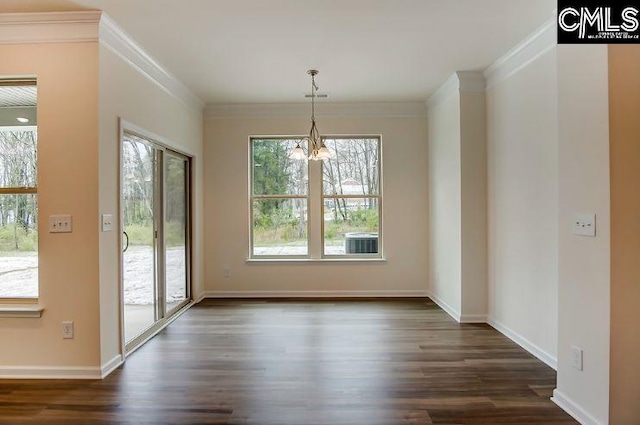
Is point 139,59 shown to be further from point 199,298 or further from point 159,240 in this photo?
point 199,298

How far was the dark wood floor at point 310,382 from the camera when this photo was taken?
7.54ft

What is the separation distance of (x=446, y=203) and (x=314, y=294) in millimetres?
2206

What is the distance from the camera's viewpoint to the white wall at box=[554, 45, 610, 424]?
6.63ft

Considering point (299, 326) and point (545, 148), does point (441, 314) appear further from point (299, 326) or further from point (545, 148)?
point (545, 148)

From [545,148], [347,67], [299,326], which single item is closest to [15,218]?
[299,326]

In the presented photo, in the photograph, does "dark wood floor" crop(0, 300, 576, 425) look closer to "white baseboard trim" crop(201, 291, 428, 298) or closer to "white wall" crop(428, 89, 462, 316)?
"white wall" crop(428, 89, 462, 316)

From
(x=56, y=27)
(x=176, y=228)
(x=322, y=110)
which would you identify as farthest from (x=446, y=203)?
(x=56, y=27)

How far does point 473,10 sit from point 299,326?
3.29 m

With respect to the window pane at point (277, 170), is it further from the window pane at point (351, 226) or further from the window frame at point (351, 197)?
the window pane at point (351, 226)

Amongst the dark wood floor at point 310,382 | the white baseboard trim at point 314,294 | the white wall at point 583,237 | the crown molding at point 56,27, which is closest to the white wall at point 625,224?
the white wall at point 583,237

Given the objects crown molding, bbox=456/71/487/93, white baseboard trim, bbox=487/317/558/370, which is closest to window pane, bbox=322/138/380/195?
crown molding, bbox=456/71/487/93

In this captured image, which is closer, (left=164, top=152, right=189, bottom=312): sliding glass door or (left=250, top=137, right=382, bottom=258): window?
(left=164, top=152, right=189, bottom=312): sliding glass door

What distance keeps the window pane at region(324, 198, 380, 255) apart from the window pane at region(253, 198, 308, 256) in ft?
1.16

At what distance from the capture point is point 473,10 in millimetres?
2754
